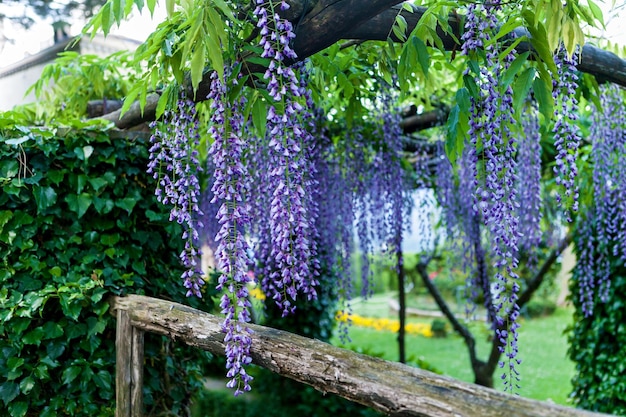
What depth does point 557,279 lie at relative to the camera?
1240cm

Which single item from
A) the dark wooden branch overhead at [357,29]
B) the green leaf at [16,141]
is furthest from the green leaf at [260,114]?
the green leaf at [16,141]

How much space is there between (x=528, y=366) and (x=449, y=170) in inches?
189

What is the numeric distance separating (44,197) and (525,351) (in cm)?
783

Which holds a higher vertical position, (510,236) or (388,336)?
(510,236)

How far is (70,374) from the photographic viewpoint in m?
2.63

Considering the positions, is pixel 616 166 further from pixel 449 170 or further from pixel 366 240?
pixel 366 240

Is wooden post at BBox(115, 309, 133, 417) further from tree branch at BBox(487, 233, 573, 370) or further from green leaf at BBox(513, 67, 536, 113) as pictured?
tree branch at BBox(487, 233, 573, 370)

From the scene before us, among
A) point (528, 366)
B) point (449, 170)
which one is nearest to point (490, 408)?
point (449, 170)

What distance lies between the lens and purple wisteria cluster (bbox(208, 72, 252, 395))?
1832 mm

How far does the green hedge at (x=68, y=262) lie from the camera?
262 cm

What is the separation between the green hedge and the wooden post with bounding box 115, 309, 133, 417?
0.25 ft

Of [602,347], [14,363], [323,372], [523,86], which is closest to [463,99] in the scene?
[523,86]

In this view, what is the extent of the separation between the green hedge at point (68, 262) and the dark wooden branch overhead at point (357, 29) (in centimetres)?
41

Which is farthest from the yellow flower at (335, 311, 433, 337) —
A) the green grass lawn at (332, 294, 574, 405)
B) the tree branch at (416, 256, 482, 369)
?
the tree branch at (416, 256, 482, 369)
